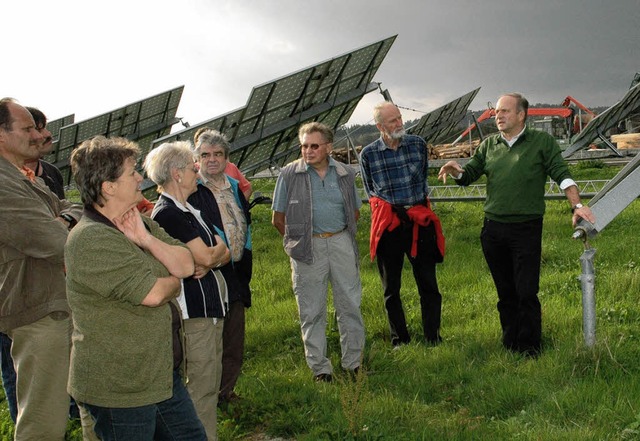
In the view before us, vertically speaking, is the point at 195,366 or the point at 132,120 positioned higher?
the point at 132,120

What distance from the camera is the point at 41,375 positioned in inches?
127

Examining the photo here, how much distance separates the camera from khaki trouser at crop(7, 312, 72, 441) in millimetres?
3229

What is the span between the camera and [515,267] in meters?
4.73

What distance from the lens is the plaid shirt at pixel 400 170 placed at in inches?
206

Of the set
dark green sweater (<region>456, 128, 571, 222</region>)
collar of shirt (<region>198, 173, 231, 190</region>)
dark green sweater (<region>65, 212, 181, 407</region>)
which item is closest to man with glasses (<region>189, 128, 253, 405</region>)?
collar of shirt (<region>198, 173, 231, 190</region>)

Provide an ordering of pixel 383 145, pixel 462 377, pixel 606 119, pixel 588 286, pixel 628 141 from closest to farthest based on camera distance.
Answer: pixel 588 286
pixel 462 377
pixel 383 145
pixel 606 119
pixel 628 141

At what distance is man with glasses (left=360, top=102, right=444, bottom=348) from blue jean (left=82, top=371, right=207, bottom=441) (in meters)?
2.78

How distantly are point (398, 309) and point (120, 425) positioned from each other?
3.13 meters

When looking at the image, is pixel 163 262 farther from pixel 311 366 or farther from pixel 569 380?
pixel 569 380

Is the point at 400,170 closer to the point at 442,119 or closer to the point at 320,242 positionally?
the point at 320,242

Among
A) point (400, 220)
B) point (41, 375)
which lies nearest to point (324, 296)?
point (400, 220)

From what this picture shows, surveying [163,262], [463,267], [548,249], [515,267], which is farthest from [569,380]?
[548,249]

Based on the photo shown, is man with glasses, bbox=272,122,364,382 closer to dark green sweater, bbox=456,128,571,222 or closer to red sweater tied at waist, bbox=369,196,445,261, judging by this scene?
red sweater tied at waist, bbox=369,196,445,261

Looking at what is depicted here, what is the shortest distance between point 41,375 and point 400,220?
2.92 meters
